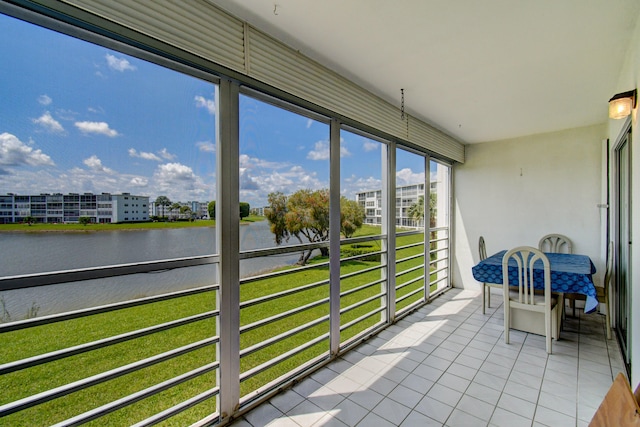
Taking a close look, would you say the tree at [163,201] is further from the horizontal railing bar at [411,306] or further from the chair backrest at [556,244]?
the chair backrest at [556,244]

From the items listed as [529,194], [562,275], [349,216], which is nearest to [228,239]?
[349,216]

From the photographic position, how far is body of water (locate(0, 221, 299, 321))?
1257 millimetres

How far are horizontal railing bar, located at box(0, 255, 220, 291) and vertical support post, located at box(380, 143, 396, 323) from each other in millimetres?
2153

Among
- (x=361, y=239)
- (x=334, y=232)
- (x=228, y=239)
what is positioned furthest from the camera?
(x=361, y=239)

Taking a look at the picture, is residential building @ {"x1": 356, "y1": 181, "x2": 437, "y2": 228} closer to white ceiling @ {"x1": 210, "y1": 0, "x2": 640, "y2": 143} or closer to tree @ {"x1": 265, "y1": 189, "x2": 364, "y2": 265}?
tree @ {"x1": 265, "y1": 189, "x2": 364, "y2": 265}

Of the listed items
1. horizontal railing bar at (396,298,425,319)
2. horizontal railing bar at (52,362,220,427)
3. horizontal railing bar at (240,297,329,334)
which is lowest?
horizontal railing bar at (396,298,425,319)

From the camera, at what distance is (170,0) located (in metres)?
1.52

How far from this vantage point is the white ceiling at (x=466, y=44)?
1.71 meters

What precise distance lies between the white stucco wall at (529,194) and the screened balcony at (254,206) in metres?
0.42

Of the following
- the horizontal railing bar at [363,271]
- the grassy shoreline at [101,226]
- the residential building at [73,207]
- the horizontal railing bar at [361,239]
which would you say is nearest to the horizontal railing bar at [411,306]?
the horizontal railing bar at [363,271]

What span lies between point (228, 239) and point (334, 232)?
1.10 m

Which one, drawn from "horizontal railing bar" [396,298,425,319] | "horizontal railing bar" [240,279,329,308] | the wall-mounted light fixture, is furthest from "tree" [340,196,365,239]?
the wall-mounted light fixture

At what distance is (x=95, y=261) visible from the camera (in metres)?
1.45

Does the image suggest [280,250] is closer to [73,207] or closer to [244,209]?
[244,209]
